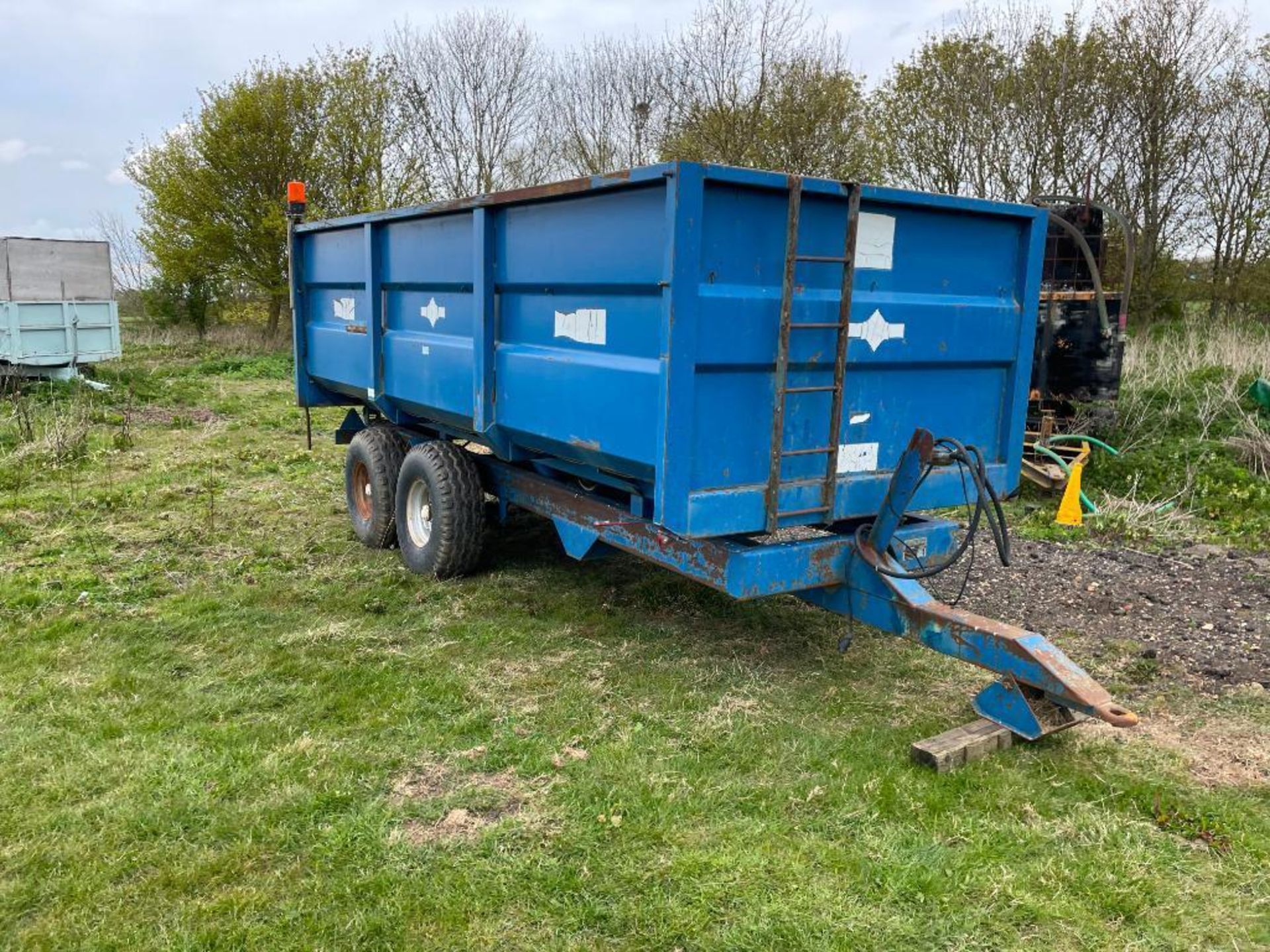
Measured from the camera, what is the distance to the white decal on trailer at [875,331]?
12.2 ft

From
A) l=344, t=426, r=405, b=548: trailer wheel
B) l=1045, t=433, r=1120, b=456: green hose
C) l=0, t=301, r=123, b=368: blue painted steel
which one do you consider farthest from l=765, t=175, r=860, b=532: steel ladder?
l=0, t=301, r=123, b=368: blue painted steel

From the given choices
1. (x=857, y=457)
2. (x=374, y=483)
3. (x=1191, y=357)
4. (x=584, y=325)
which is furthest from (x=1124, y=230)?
(x=374, y=483)

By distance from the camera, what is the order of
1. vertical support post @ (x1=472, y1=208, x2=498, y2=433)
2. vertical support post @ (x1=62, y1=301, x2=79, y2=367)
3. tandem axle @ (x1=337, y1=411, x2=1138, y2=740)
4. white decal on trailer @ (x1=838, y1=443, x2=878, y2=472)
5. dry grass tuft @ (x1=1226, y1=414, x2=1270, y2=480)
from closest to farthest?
1. tandem axle @ (x1=337, y1=411, x2=1138, y2=740)
2. white decal on trailer @ (x1=838, y1=443, x2=878, y2=472)
3. vertical support post @ (x1=472, y1=208, x2=498, y2=433)
4. dry grass tuft @ (x1=1226, y1=414, x2=1270, y2=480)
5. vertical support post @ (x1=62, y1=301, x2=79, y2=367)

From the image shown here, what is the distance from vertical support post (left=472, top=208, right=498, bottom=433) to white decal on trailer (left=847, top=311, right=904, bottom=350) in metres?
1.75

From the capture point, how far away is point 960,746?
3.32 meters

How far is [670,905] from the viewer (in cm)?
260

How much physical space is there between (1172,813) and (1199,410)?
20.3ft

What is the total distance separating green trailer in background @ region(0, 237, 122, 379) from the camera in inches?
488

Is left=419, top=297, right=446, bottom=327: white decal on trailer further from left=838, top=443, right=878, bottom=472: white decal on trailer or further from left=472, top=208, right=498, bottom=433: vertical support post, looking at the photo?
left=838, top=443, right=878, bottom=472: white decal on trailer

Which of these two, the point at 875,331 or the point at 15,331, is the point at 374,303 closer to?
the point at 875,331

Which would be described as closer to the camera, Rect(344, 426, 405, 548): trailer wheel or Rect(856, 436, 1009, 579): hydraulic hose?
Rect(856, 436, 1009, 579): hydraulic hose

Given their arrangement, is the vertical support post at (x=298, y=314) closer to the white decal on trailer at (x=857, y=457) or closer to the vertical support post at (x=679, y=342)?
the vertical support post at (x=679, y=342)

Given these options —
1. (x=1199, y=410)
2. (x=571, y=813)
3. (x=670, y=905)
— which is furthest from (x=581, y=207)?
(x=1199, y=410)

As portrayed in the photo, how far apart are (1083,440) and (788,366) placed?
5033 mm
